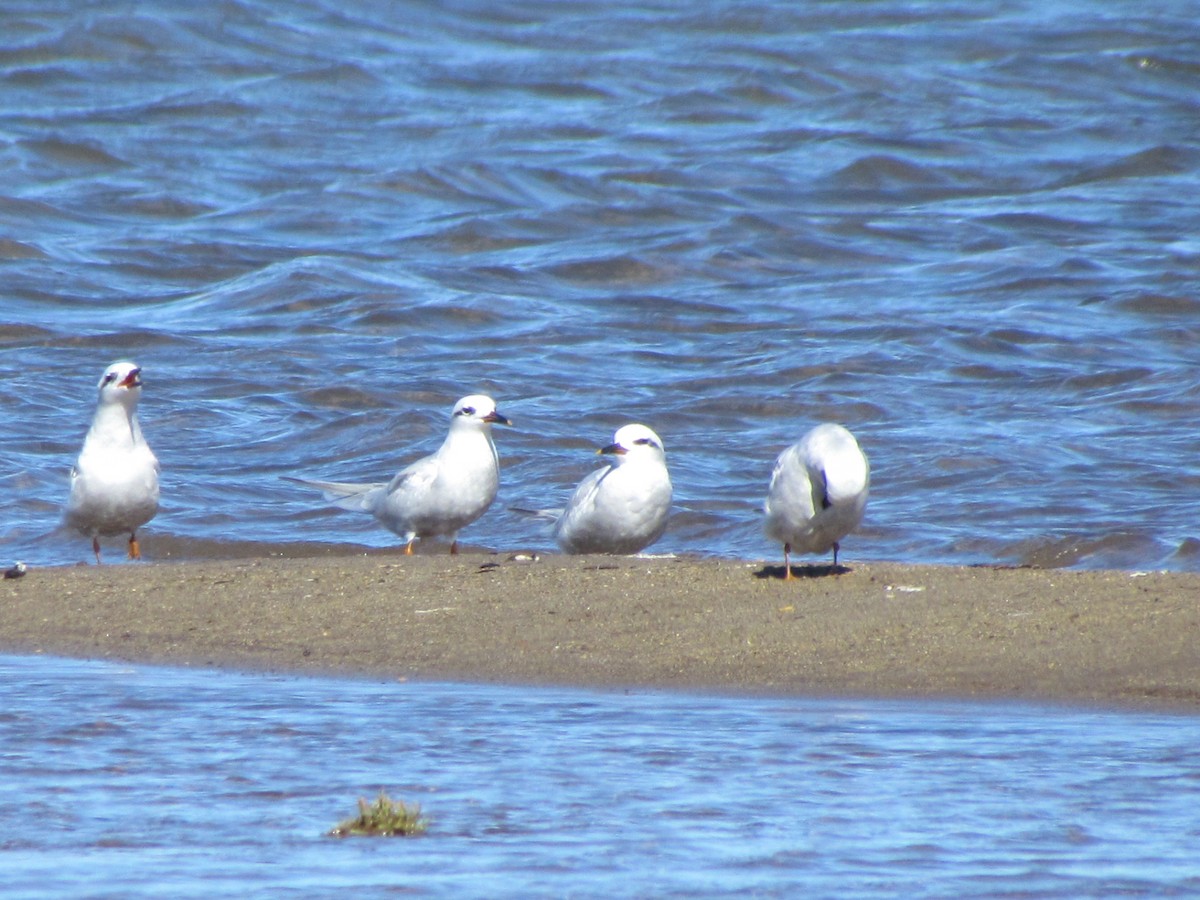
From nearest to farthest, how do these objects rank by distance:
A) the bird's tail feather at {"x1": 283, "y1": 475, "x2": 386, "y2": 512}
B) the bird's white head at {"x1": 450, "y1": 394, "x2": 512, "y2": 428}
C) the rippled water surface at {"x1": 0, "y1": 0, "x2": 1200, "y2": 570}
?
the bird's white head at {"x1": 450, "y1": 394, "x2": 512, "y2": 428}, the bird's tail feather at {"x1": 283, "y1": 475, "x2": 386, "y2": 512}, the rippled water surface at {"x1": 0, "y1": 0, "x2": 1200, "y2": 570}

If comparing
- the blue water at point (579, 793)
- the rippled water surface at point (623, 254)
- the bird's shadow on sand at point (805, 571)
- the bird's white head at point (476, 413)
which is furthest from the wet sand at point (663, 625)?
the rippled water surface at point (623, 254)

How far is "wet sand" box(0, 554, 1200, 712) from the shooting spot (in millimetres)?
5918

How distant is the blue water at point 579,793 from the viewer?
12.9 feet

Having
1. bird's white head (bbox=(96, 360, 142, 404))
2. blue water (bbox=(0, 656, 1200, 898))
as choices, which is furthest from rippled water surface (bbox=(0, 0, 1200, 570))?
blue water (bbox=(0, 656, 1200, 898))

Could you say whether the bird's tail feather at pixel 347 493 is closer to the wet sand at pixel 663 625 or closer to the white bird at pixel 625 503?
the white bird at pixel 625 503

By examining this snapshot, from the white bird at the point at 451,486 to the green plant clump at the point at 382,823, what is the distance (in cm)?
484

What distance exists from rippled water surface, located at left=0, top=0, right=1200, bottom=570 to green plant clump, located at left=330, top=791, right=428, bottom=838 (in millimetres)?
5417

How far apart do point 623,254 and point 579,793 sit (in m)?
12.2

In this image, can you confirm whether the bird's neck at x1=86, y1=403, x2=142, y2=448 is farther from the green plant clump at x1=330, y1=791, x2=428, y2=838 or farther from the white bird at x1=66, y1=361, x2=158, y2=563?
the green plant clump at x1=330, y1=791, x2=428, y2=838

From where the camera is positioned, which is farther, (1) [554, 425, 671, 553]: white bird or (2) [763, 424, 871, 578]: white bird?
(1) [554, 425, 671, 553]: white bird

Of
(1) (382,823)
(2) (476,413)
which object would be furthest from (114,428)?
(1) (382,823)

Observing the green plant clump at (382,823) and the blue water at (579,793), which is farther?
the green plant clump at (382,823)

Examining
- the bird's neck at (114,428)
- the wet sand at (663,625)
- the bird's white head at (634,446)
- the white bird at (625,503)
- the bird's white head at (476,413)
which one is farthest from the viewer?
the bird's white head at (476,413)

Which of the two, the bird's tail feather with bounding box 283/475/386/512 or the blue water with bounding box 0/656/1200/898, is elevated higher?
the bird's tail feather with bounding box 283/475/386/512
